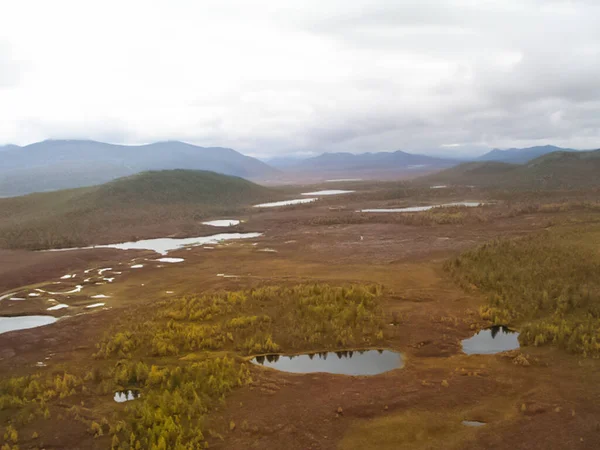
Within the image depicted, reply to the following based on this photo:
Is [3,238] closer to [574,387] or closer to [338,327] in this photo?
[338,327]

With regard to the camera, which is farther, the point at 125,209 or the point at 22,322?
the point at 125,209

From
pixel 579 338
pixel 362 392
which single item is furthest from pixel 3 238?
pixel 579 338

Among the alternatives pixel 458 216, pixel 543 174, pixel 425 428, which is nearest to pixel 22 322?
pixel 425 428

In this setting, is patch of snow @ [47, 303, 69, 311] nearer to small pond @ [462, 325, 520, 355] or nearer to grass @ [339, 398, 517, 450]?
grass @ [339, 398, 517, 450]

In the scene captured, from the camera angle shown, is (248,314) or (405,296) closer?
(248,314)

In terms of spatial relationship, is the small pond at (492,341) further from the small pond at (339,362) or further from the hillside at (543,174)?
the hillside at (543,174)

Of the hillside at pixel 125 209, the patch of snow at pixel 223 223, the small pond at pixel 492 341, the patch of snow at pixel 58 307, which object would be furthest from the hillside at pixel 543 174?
the patch of snow at pixel 58 307

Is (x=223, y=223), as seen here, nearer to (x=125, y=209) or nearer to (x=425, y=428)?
(x=125, y=209)
